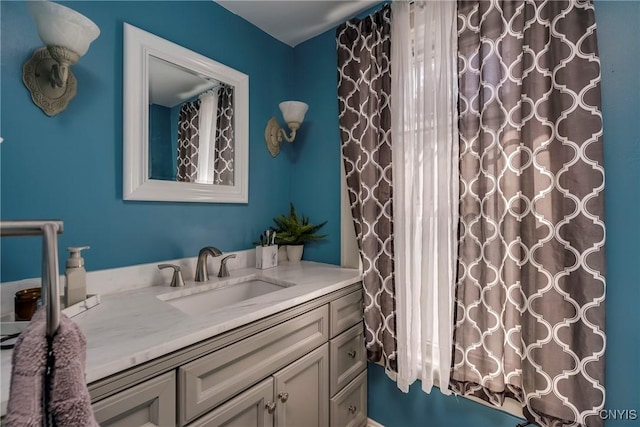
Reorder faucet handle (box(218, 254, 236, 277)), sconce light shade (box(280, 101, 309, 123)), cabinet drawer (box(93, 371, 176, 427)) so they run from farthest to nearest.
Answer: sconce light shade (box(280, 101, 309, 123))
faucet handle (box(218, 254, 236, 277))
cabinet drawer (box(93, 371, 176, 427))

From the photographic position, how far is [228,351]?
2.85ft

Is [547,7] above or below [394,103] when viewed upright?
above

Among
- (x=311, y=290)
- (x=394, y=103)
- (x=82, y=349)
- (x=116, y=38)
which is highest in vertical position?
(x=116, y=38)

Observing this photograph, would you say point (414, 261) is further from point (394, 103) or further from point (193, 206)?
point (193, 206)

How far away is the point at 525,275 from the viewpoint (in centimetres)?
104

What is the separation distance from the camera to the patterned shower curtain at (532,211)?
932 millimetres

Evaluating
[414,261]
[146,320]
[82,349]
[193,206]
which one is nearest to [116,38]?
[193,206]

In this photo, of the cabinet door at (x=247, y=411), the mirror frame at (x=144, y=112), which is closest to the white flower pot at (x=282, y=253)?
the mirror frame at (x=144, y=112)

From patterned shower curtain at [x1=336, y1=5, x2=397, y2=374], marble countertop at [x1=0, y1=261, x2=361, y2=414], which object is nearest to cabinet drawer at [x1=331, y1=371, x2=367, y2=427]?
patterned shower curtain at [x1=336, y1=5, x2=397, y2=374]

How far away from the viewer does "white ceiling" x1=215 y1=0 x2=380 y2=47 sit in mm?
1551

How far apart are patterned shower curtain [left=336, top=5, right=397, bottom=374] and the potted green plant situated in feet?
1.18

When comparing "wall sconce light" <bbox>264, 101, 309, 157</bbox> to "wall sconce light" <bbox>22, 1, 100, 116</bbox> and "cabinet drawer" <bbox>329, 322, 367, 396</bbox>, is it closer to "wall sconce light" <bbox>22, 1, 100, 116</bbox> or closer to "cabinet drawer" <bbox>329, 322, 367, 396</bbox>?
"wall sconce light" <bbox>22, 1, 100, 116</bbox>

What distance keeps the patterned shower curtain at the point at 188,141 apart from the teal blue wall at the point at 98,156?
16 centimetres

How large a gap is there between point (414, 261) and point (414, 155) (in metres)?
0.49
